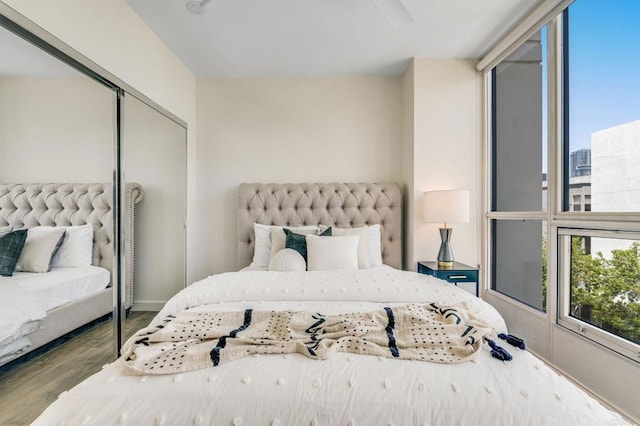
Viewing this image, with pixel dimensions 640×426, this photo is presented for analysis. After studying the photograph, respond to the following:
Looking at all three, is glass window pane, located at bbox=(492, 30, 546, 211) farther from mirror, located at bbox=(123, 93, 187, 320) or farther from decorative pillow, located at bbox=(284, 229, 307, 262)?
mirror, located at bbox=(123, 93, 187, 320)

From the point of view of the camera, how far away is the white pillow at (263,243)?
2.71 meters

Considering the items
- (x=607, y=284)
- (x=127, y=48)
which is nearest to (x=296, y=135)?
(x=127, y=48)

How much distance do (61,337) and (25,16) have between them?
5.30 feet

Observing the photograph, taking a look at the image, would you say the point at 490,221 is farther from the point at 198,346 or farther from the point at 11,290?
the point at 11,290

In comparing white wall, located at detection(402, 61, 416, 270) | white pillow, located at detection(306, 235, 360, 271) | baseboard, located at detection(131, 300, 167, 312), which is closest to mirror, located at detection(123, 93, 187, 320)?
baseboard, located at detection(131, 300, 167, 312)

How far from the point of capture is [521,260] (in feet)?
8.27

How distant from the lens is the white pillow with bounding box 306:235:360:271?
7.80ft

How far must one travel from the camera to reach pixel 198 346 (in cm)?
116

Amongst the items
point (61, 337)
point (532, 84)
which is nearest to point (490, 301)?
point (532, 84)

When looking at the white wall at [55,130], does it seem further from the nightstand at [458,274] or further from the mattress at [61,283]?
the nightstand at [458,274]

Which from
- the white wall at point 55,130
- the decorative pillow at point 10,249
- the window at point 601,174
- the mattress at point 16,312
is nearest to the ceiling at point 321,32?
the window at point 601,174

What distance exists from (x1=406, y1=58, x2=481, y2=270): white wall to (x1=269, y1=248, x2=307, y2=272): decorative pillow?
121 cm

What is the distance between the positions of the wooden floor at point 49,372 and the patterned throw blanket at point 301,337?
58cm

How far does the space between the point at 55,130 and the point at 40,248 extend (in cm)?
62
